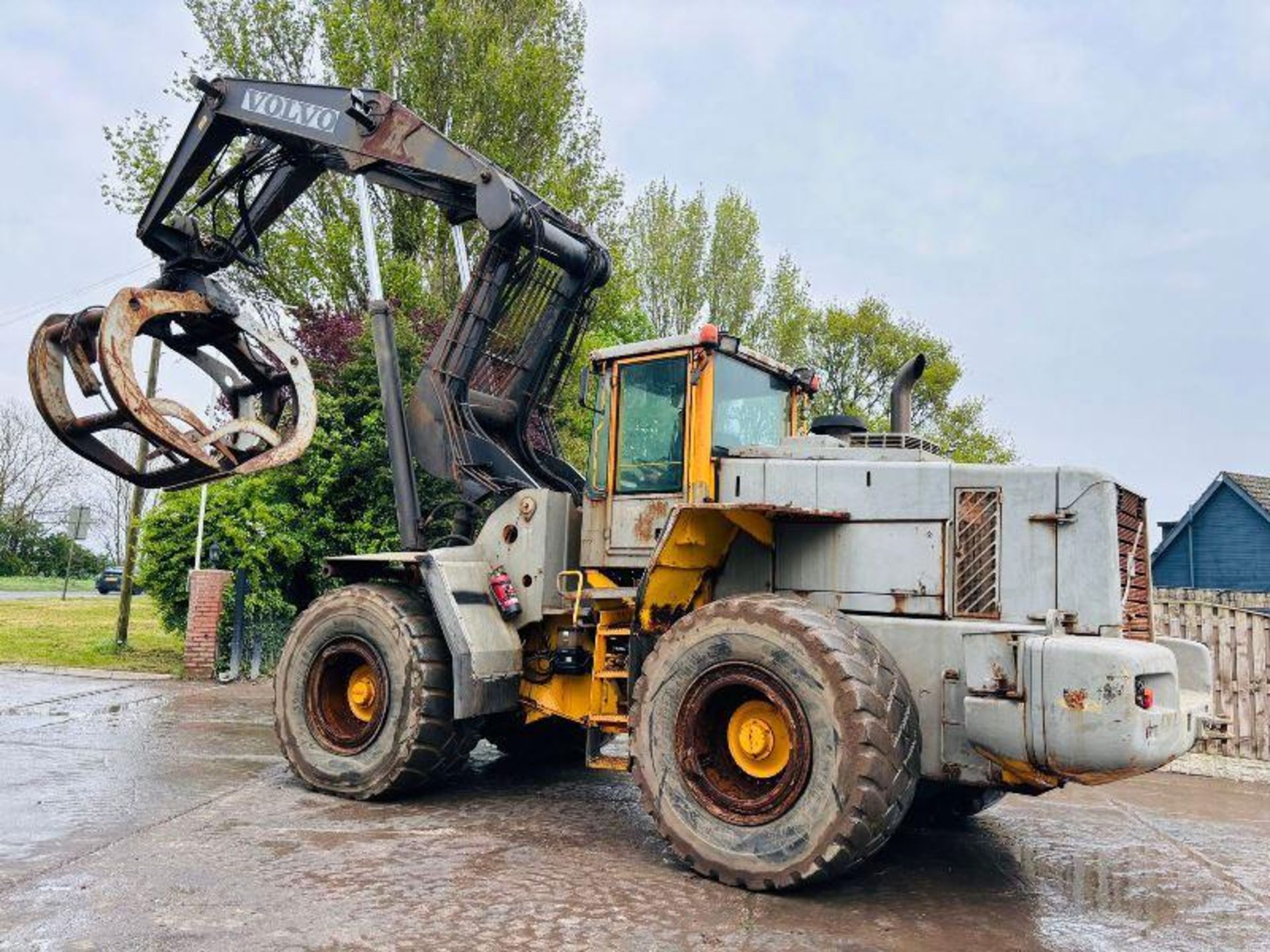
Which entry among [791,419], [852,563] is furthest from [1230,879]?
[791,419]

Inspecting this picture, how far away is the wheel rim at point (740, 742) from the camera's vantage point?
16.0ft

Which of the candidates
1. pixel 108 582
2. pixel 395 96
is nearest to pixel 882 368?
pixel 395 96

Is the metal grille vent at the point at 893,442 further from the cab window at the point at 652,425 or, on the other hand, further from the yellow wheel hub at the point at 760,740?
the yellow wheel hub at the point at 760,740

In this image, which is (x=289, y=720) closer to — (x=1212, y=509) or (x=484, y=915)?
(x=484, y=915)

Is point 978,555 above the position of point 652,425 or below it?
below

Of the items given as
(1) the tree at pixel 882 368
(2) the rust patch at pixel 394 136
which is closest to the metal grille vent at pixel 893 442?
(2) the rust patch at pixel 394 136

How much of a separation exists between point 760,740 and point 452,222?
4.93m

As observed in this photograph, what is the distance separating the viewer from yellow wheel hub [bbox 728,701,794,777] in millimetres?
5070

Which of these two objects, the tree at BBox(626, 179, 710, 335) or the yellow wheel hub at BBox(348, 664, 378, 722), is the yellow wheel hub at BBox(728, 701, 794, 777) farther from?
the tree at BBox(626, 179, 710, 335)

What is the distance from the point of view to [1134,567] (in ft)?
17.9

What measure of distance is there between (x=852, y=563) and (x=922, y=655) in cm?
70

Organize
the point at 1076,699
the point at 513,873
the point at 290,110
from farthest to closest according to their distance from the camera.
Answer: the point at 290,110 < the point at 513,873 < the point at 1076,699

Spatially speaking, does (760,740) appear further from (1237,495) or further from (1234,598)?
(1237,495)

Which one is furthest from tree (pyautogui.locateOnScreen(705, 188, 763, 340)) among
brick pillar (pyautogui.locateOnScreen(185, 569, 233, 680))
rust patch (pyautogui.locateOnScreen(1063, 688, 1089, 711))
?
rust patch (pyautogui.locateOnScreen(1063, 688, 1089, 711))
